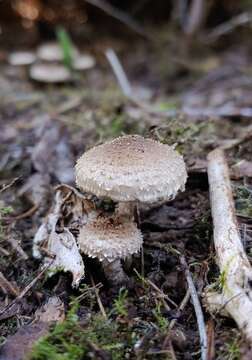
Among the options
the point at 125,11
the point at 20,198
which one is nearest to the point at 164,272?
the point at 20,198

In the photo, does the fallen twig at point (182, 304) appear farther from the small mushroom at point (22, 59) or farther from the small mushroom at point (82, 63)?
the small mushroom at point (22, 59)

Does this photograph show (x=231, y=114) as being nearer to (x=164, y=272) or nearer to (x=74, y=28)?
(x=164, y=272)

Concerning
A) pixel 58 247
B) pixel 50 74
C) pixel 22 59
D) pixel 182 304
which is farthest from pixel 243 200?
pixel 22 59

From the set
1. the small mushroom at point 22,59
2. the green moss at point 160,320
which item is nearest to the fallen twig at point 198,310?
the green moss at point 160,320

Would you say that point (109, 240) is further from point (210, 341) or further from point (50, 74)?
point (50, 74)

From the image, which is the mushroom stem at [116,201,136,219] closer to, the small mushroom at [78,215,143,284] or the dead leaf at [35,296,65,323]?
the small mushroom at [78,215,143,284]

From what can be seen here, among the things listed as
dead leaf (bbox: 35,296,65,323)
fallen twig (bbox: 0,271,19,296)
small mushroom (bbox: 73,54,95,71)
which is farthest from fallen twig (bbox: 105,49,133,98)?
dead leaf (bbox: 35,296,65,323)
